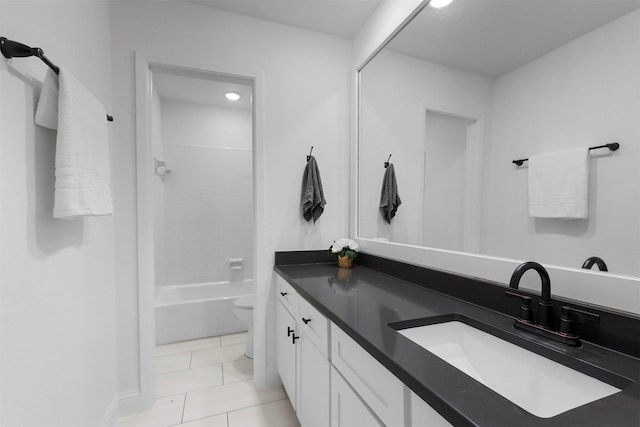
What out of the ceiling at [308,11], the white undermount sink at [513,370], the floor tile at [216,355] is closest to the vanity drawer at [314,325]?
the white undermount sink at [513,370]

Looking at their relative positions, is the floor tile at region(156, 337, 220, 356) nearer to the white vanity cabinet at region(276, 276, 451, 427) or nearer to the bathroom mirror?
the white vanity cabinet at region(276, 276, 451, 427)

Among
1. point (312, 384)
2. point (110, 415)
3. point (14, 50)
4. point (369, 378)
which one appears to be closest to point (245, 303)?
point (110, 415)

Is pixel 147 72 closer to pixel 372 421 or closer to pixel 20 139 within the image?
pixel 20 139

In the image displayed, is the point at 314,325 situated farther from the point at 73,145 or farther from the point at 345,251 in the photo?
the point at 73,145

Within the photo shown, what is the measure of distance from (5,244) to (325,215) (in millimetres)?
1551

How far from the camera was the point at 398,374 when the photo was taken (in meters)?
0.62

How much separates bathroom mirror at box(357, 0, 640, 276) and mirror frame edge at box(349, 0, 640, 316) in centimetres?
3

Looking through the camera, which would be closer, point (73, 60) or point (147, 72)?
point (73, 60)

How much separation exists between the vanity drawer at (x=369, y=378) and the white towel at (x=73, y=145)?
102 centimetres

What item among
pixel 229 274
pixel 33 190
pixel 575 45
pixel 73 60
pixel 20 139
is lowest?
pixel 229 274

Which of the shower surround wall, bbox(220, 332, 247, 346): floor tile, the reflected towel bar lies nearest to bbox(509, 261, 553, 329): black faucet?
the reflected towel bar

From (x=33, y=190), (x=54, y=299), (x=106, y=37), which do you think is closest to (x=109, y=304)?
(x=54, y=299)

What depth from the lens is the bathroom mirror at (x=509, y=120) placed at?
73 cm

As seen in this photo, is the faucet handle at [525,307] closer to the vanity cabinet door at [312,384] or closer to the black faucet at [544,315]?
the black faucet at [544,315]
